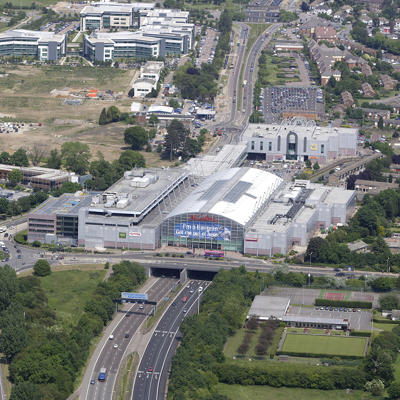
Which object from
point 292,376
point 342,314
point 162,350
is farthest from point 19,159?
point 292,376

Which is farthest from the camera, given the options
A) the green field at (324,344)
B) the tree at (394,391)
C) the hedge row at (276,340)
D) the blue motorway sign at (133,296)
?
the blue motorway sign at (133,296)

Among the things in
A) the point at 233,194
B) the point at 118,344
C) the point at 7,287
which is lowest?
the point at 118,344

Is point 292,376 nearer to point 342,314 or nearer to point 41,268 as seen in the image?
point 342,314

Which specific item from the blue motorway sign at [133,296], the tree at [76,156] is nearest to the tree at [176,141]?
the tree at [76,156]

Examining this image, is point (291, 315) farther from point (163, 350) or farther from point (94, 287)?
point (94, 287)

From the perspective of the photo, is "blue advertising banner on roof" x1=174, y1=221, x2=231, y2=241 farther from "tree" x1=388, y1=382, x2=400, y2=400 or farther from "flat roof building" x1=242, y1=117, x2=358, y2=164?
"flat roof building" x1=242, y1=117, x2=358, y2=164

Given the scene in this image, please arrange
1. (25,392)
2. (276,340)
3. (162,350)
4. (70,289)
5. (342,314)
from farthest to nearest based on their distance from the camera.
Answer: (70,289) → (342,314) → (276,340) → (162,350) → (25,392)

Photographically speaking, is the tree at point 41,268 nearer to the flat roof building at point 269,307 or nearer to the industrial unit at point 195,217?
the industrial unit at point 195,217
